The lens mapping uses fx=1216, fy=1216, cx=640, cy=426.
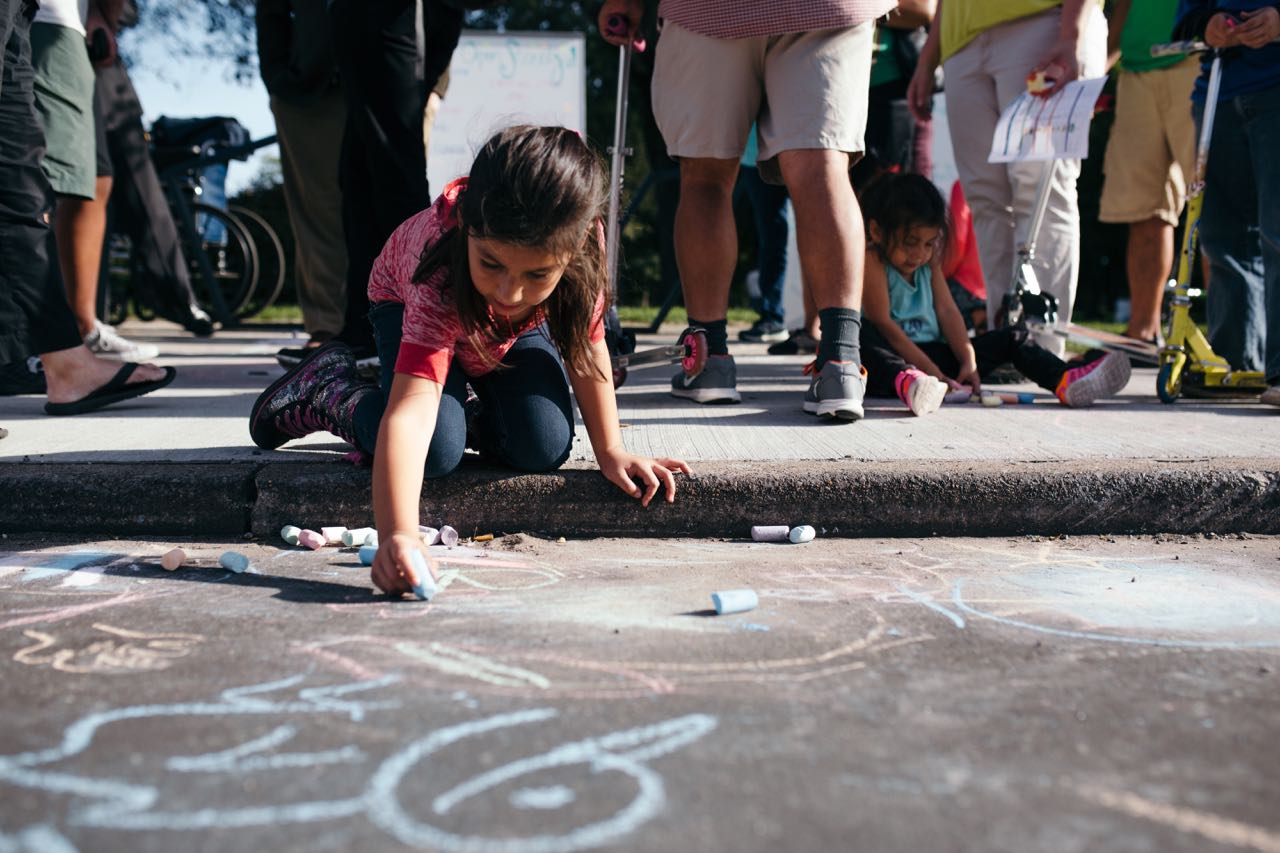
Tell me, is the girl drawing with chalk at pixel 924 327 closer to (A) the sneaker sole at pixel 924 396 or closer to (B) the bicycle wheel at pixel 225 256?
(A) the sneaker sole at pixel 924 396

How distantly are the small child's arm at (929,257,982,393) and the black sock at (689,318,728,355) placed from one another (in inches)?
35.9

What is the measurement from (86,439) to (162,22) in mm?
14646

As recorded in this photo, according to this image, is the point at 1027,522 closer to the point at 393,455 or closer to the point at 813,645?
the point at 813,645

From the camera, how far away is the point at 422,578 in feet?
6.85

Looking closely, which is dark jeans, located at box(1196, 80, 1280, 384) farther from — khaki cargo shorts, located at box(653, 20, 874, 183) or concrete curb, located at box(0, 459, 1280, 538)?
concrete curb, located at box(0, 459, 1280, 538)

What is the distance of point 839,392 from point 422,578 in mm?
1587

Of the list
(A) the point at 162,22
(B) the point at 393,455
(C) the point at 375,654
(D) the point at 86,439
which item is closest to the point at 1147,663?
(C) the point at 375,654

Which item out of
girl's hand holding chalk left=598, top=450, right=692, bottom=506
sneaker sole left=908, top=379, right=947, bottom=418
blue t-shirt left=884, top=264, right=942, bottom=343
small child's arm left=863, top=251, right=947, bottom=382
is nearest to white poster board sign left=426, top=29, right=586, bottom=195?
blue t-shirt left=884, top=264, right=942, bottom=343

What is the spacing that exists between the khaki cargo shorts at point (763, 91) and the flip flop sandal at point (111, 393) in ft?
5.70

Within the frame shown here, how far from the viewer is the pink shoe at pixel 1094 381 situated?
12.7 feet

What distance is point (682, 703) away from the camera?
161 centimetres

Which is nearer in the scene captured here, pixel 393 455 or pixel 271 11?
pixel 393 455


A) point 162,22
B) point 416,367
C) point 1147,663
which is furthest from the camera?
point 162,22

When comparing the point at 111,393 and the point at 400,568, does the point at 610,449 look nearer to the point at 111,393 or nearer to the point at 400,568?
the point at 400,568
